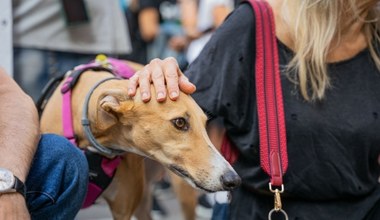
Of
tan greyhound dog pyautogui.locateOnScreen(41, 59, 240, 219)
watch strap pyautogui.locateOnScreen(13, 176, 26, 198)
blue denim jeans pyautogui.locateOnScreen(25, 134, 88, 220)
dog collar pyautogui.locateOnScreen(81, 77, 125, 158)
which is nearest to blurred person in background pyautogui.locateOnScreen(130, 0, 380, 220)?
tan greyhound dog pyautogui.locateOnScreen(41, 59, 240, 219)

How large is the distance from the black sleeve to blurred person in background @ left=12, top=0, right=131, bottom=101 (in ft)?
2.90

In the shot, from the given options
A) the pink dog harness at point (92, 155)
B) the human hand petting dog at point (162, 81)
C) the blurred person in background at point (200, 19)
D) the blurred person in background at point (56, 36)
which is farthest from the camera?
the blurred person in background at point (200, 19)

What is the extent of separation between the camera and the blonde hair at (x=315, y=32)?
→ 1747 millimetres

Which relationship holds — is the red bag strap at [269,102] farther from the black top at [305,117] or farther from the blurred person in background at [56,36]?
the blurred person in background at [56,36]

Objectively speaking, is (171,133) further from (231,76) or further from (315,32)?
(315,32)

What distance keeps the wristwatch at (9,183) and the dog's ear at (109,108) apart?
0.42 metres

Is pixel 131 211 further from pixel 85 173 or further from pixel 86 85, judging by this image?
pixel 85 173

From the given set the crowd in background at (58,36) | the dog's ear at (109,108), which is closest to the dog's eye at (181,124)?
the dog's ear at (109,108)

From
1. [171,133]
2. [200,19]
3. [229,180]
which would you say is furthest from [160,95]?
[200,19]

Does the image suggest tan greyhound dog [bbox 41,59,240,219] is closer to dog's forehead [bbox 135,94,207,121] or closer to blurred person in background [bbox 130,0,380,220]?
dog's forehead [bbox 135,94,207,121]

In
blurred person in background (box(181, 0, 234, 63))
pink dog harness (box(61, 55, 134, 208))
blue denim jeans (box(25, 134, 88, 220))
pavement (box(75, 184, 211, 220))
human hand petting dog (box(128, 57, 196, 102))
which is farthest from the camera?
blurred person in background (box(181, 0, 234, 63))

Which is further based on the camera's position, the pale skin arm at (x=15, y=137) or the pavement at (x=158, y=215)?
the pavement at (x=158, y=215)

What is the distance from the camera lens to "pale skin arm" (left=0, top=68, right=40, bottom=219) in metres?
1.29

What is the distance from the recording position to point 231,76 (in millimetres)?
1731
